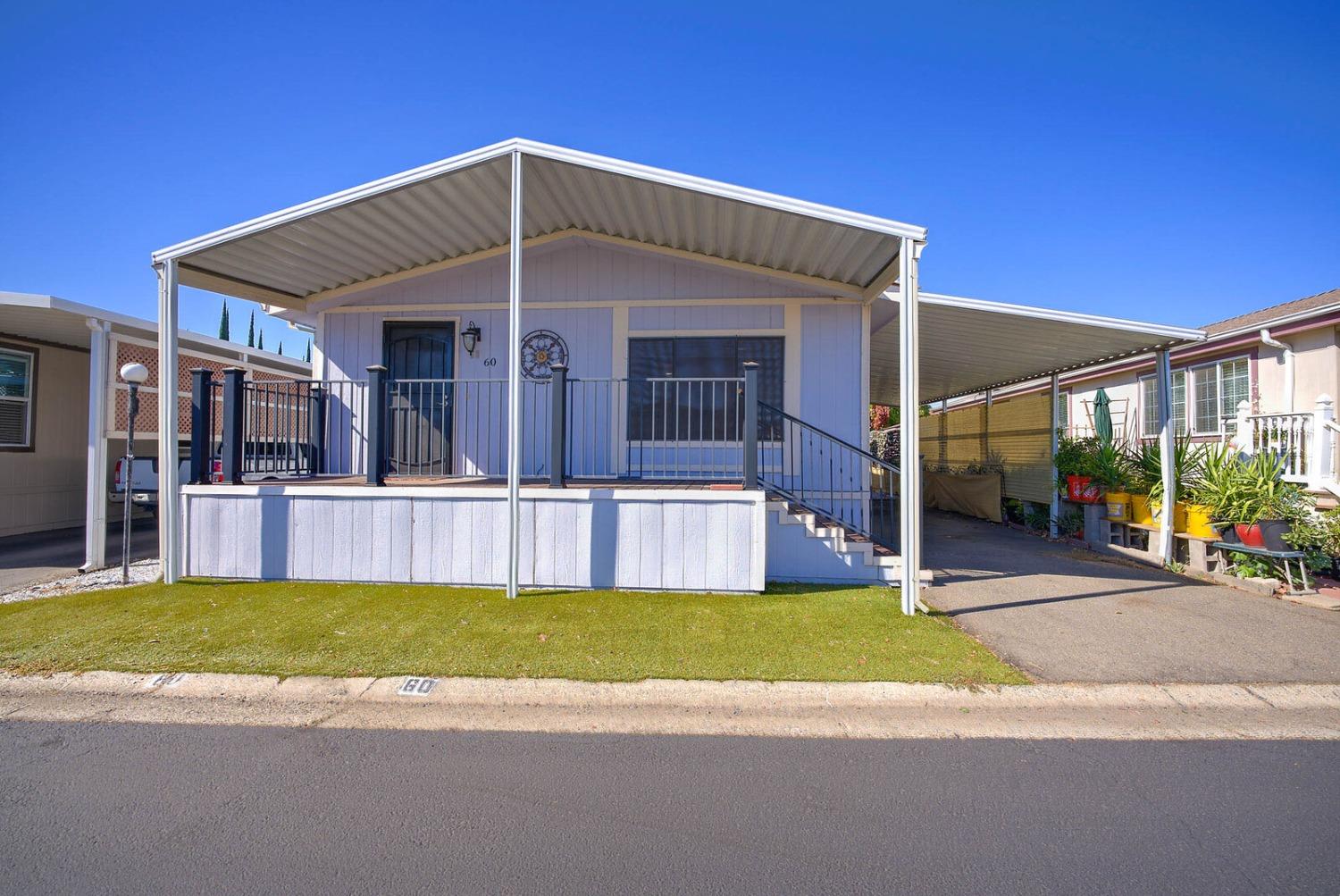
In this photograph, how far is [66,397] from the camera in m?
10.4

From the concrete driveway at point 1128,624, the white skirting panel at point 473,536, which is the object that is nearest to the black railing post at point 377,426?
the white skirting panel at point 473,536

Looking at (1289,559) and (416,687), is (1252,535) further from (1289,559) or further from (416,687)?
(416,687)

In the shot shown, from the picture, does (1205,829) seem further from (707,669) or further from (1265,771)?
(707,669)

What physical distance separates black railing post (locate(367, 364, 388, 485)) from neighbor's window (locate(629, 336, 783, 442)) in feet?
8.81

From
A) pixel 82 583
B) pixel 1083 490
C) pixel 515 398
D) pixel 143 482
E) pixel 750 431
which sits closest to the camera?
pixel 515 398

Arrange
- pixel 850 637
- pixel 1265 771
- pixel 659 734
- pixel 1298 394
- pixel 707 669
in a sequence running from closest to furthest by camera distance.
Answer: pixel 1265 771, pixel 659 734, pixel 707 669, pixel 850 637, pixel 1298 394

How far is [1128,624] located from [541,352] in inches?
255

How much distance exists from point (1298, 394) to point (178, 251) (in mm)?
13430

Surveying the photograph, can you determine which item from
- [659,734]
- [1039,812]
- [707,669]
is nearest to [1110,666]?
[1039,812]

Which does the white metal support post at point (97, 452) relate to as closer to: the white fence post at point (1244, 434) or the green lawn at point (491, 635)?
the green lawn at point (491, 635)

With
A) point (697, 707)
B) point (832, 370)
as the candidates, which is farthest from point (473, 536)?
point (832, 370)

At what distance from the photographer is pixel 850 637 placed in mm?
4664

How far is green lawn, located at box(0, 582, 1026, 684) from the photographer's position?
4141mm

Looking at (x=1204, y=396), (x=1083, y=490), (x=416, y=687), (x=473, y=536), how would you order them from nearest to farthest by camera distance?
(x=416, y=687) → (x=473, y=536) → (x=1083, y=490) → (x=1204, y=396)
